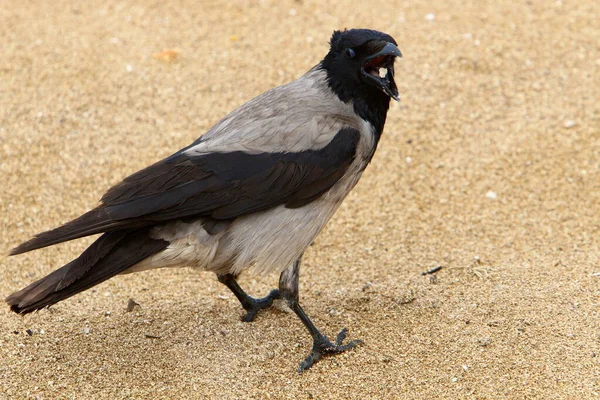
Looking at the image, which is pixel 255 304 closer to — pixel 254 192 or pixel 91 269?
pixel 254 192

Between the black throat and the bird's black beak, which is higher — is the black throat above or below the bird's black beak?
below

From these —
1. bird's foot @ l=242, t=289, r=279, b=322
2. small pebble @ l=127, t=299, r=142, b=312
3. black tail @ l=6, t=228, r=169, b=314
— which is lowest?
bird's foot @ l=242, t=289, r=279, b=322

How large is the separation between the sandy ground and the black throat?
1.29 metres

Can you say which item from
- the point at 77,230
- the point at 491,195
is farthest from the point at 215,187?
the point at 491,195

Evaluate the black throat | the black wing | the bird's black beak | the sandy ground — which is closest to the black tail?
the black wing

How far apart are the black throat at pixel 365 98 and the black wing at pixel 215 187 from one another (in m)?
0.20

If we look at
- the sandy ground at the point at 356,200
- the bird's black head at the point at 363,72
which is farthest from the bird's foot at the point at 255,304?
the bird's black head at the point at 363,72

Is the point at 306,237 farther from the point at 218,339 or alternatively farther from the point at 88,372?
the point at 88,372

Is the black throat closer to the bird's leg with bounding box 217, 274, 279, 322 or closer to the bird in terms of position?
the bird

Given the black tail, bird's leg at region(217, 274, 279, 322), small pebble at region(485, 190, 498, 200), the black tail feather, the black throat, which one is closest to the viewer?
the black tail feather

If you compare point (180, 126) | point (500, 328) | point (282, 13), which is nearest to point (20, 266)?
point (180, 126)

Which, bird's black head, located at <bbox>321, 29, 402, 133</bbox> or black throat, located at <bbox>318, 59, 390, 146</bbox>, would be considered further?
black throat, located at <bbox>318, 59, 390, 146</bbox>

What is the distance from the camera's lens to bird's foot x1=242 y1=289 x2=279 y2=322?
17.4 feet

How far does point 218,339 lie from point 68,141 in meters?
3.13
